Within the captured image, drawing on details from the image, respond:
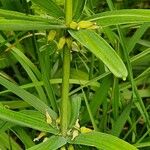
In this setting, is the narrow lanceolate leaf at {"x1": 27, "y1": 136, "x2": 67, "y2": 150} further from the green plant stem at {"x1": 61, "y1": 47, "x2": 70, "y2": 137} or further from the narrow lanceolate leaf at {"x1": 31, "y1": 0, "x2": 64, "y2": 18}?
the narrow lanceolate leaf at {"x1": 31, "y1": 0, "x2": 64, "y2": 18}

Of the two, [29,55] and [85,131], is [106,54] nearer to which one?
[85,131]

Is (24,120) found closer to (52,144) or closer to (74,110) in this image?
(52,144)

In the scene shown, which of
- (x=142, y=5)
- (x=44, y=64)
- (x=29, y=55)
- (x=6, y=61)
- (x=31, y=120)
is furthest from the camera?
(x=142, y=5)

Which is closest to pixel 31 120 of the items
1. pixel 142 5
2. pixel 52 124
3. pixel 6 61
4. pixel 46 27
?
pixel 52 124

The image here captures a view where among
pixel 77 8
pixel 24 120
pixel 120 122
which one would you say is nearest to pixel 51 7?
pixel 77 8

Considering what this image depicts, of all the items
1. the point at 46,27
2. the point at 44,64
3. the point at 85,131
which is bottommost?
the point at 85,131

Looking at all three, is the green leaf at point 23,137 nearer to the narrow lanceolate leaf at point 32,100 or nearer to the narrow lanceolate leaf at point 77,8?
the narrow lanceolate leaf at point 32,100
